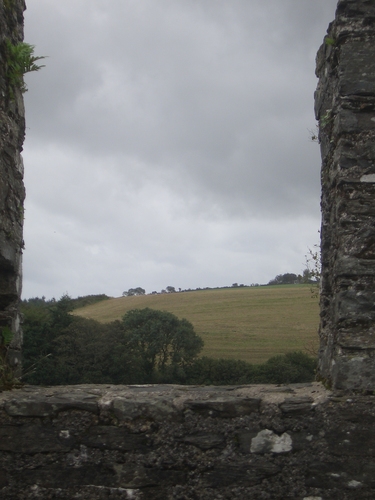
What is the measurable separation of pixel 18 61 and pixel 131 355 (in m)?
18.0

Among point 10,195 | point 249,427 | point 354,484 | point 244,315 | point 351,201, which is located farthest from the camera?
point 244,315

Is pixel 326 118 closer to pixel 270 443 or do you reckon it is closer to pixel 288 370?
pixel 270 443

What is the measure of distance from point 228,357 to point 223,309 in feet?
19.7

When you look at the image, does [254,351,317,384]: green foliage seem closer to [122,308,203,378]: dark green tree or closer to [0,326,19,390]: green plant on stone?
[122,308,203,378]: dark green tree

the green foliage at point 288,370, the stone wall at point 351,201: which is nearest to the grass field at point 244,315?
the green foliage at point 288,370

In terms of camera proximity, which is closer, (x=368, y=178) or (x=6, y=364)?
(x=368, y=178)

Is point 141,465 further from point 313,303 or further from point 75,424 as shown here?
point 313,303

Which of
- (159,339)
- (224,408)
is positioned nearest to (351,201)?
(224,408)

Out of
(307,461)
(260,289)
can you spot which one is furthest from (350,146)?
(260,289)

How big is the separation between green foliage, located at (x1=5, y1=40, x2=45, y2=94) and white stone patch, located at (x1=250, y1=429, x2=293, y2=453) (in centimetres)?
263

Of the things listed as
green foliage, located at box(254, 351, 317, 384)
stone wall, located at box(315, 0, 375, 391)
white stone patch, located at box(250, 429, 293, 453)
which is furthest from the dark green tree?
white stone patch, located at box(250, 429, 293, 453)

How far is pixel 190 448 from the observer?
9.08 ft

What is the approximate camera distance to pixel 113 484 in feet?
9.03

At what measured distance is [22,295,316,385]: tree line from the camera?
687 inches
